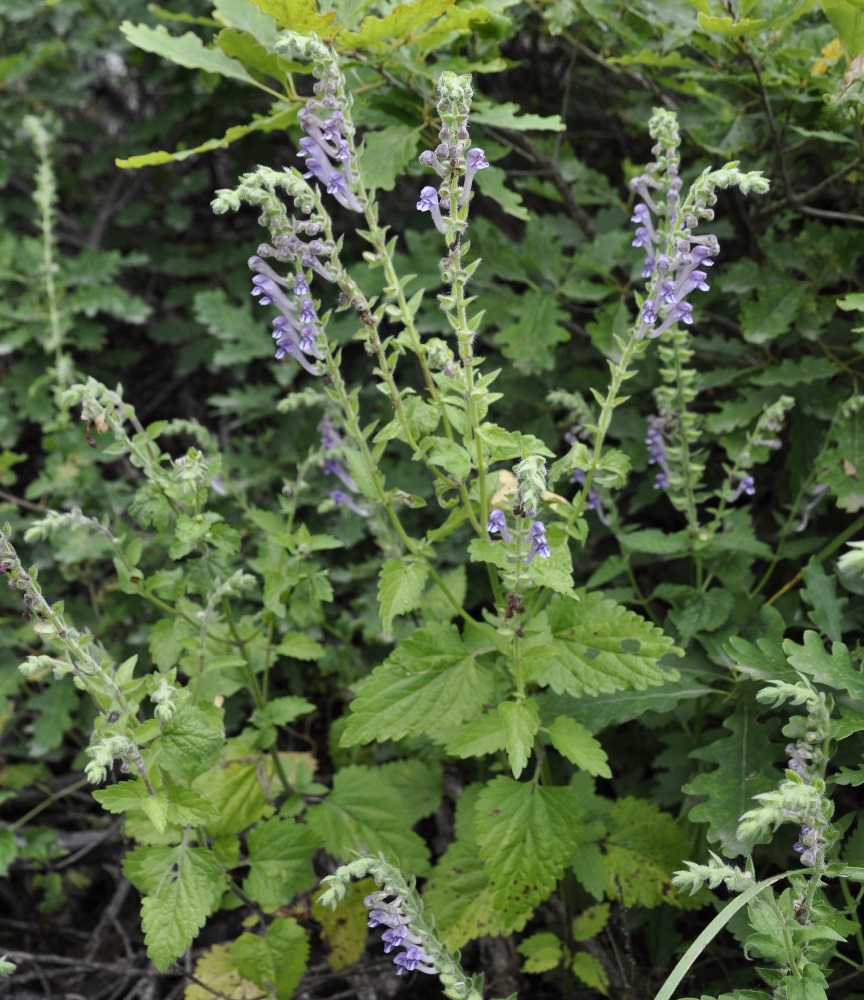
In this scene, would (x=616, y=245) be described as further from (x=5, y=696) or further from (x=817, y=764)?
(x=5, y=696)

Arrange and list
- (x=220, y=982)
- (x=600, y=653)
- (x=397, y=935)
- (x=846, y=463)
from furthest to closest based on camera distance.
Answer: (x=846, y=463), (x=220, y=982), (x=600, y=653), (x=397, y=935)

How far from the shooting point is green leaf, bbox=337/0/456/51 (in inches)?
86.0

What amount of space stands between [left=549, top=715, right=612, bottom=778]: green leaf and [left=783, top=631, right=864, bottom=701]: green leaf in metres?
0.48

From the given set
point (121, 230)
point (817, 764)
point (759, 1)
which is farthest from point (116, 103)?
point (817, 764)

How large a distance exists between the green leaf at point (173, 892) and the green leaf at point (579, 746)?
86 cm

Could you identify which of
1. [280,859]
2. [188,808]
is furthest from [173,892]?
[280,859]

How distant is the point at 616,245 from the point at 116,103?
345 centimetres

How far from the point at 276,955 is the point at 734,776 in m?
1.25

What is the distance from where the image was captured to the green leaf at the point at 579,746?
2.00 meters

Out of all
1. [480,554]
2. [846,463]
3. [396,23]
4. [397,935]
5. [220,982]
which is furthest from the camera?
[846,463]

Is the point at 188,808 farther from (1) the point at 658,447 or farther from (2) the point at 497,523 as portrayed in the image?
(1) the point at 658,447

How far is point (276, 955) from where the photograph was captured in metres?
2.29

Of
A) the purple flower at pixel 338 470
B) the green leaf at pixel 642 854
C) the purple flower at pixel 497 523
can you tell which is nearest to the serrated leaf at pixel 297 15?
the purple flower at pixel 497 523

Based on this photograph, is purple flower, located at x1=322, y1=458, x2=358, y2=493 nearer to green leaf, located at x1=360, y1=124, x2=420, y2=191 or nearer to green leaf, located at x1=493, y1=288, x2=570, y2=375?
green leaf, located at x1=493, y1=288, x2=570, y2=375
